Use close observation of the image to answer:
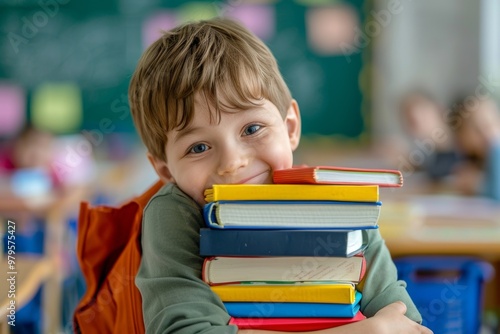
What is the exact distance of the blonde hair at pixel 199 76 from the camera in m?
1.34

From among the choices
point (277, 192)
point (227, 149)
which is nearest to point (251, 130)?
point (227, 149)

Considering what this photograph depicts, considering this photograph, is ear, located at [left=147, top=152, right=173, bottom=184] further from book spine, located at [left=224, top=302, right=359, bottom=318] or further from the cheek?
book spine, located at [left=224, top=302, right=359, bottom=318]

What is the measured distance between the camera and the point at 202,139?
4.46 ft

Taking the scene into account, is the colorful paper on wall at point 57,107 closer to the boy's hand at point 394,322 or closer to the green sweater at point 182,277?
the green sweater at point 182,277

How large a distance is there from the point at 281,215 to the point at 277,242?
0.05 m

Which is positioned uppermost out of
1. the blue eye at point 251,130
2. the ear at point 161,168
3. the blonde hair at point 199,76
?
the blonde hair at point 199,76

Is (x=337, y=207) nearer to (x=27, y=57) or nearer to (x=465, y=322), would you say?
(x=465, y=322)

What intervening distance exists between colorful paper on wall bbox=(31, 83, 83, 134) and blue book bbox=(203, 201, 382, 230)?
7.40 metres

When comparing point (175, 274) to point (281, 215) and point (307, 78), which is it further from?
point (307, 78)

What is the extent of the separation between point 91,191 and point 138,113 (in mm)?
3625

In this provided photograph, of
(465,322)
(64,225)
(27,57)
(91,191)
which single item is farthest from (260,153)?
(27,57)

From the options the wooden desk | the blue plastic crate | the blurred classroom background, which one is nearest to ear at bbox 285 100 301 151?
the wooden desk

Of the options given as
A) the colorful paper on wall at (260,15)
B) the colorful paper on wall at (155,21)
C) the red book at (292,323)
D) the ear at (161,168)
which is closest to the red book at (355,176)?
the red book at (292,323)

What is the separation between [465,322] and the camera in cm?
262
